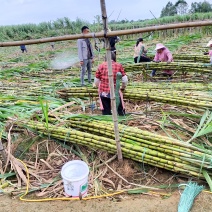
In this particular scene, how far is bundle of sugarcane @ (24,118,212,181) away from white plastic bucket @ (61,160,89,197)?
411 millimetres

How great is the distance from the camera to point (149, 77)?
19.2ft

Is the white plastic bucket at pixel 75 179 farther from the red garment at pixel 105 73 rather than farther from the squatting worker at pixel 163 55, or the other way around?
the squatting worker at pixel 163 55

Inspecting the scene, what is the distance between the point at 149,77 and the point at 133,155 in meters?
3.50

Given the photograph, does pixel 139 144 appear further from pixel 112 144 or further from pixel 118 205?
pixel 118 205

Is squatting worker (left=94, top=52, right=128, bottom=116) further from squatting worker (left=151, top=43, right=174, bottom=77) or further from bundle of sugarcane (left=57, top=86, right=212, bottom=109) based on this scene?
squatting worker (left=151, top=43, right=174, bottom=77)

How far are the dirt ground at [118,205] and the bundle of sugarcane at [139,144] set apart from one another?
283 mm

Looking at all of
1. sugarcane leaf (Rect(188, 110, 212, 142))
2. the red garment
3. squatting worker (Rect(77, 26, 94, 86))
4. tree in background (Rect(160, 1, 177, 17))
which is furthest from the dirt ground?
squatting worker (Rect(77, 26, 94, 86))

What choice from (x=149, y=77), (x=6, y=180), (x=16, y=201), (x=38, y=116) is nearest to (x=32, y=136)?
(x=38, y=116)

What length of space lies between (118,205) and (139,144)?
693 millimetres

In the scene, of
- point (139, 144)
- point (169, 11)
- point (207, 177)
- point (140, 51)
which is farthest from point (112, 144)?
point (169, 11)

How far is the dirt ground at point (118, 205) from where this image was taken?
218 centimetres

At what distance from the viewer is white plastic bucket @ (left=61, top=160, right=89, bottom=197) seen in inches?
91.7

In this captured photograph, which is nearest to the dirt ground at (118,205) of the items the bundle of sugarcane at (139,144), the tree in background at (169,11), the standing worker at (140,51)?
the bundle of sugarcane at (139,144)

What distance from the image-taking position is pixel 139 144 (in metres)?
2.68
